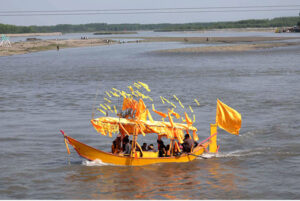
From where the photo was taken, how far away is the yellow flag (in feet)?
68.8

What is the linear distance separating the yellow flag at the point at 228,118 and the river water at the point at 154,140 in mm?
1470

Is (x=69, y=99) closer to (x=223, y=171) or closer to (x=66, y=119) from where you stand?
(x=66, y=119)

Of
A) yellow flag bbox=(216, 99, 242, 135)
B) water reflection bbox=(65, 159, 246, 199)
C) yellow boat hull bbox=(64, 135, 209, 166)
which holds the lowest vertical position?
water reflection bbox=(65, 159, 246, 199)

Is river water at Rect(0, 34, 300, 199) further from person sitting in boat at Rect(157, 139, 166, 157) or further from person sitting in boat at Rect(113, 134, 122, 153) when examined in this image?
person sitting in boat at Rect(113, 134, 122, 153)

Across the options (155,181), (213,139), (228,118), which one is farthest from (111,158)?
(228,118)

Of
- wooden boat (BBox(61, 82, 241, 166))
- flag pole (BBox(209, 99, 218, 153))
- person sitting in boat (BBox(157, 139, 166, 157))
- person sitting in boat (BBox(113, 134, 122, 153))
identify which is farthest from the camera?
flag pole (BBox(209, 99, 218, 153))

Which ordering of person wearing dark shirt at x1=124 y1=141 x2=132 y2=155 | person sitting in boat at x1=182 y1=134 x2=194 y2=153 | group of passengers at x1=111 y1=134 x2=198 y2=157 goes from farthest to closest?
person sitting in boat at x1=182 y1=134 x2=194 y2=153 < group of passengers at x1=111 y1=134 x2=198 y2=157 < person wearing dark shirt at x1=124 y1=141 x2=132 y2=155

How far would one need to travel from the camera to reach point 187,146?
67.1 ft

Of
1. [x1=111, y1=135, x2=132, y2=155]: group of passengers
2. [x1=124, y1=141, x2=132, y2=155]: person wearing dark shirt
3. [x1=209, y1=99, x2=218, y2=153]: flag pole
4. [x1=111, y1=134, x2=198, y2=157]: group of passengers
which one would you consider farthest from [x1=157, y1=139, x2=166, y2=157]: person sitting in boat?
[x1=209, y1=99, x2=218, y2=153]: flag pole

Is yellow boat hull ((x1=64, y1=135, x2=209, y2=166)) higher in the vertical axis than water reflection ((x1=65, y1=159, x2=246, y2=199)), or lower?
higher

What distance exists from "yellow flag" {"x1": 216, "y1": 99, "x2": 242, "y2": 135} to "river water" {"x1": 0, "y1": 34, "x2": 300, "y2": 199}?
4.82 feet

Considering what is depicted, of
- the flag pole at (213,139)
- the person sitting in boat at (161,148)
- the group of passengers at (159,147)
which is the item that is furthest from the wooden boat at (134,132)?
the flag pole at (213,139)

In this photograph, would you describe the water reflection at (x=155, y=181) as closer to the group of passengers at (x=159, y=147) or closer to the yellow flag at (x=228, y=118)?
Result: the group of passengers at (x=159, y=147)

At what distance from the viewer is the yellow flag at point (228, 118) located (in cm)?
2097
